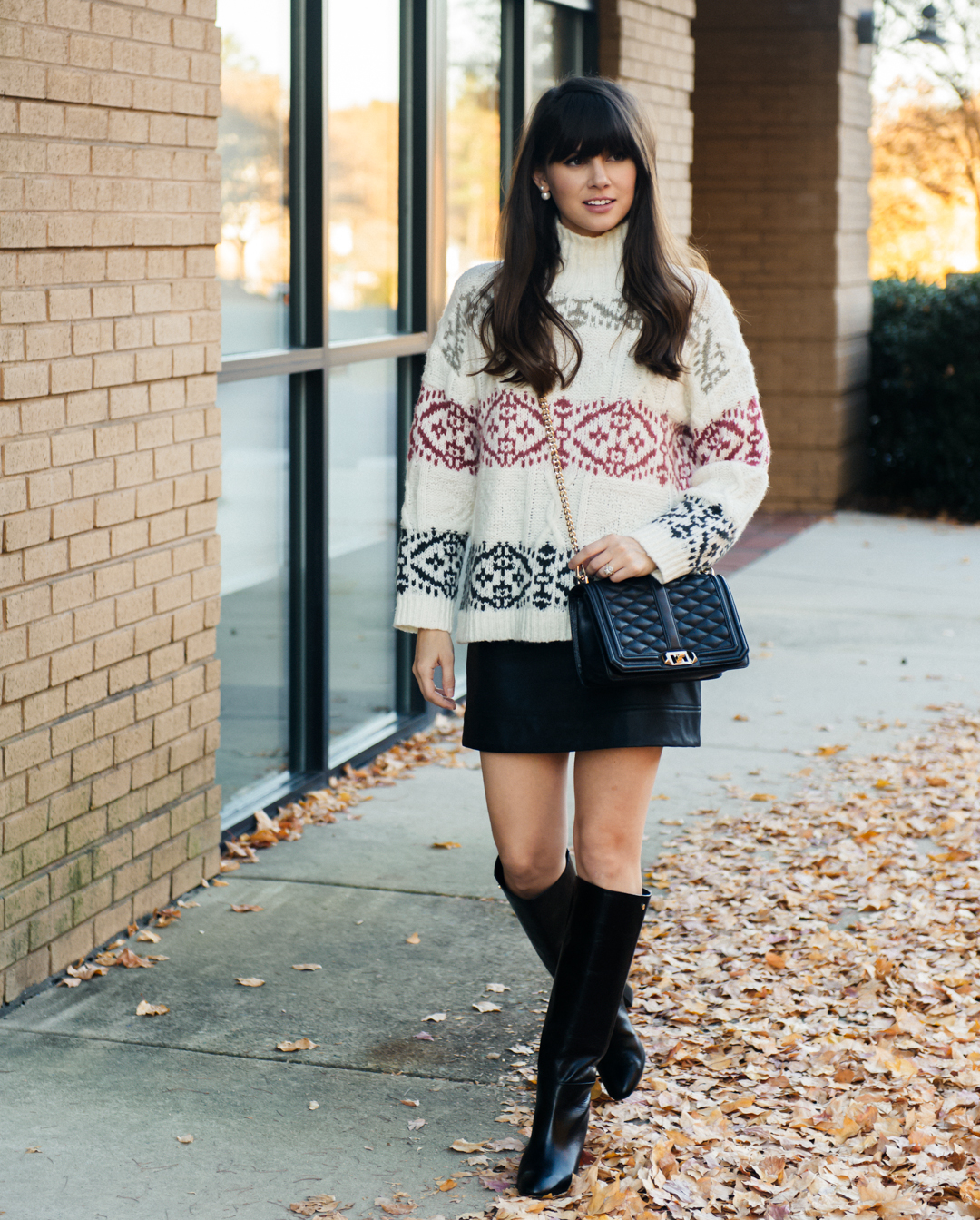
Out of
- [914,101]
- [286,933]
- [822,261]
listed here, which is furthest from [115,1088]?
[914,101]

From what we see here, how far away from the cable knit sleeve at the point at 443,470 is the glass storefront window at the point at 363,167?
2.46 meters

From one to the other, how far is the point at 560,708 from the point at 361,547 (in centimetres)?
326

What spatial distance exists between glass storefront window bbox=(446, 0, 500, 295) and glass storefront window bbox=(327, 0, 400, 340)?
1.76ft

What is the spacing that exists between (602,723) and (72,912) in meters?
1.65

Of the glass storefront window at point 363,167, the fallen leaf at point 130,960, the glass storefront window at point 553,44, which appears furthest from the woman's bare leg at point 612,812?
the glass storefront window at point 553,44

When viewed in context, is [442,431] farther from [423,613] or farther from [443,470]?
[423,613]

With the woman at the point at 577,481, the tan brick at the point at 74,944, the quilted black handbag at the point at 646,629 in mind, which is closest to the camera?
the quilted black handbag at the point at 646,629

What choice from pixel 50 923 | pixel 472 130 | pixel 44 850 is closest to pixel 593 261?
pixel 44 850

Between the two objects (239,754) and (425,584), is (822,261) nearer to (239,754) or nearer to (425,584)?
(239,754)

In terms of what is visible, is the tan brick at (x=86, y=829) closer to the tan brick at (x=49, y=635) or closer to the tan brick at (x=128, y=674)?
the tan brick at (x=128, y=674)

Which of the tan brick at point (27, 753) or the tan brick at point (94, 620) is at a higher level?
the tan brick at point (94, 620)

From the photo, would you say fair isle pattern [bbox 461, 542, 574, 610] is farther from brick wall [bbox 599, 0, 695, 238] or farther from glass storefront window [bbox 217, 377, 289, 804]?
brick wall [bbox 599, 0, 695, 238]

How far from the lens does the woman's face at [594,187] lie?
2.78m

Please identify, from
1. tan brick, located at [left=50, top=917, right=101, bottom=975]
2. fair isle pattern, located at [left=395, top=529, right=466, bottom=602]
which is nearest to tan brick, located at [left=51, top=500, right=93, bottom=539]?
tan brick, located at [left=50, top=917, right=101, bottom=975]
